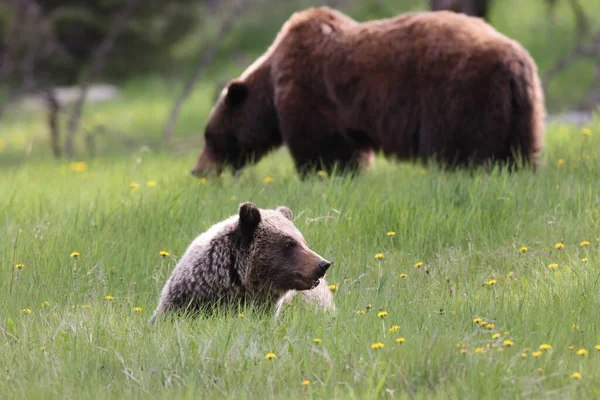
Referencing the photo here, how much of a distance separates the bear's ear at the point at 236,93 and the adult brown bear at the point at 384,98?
1cm

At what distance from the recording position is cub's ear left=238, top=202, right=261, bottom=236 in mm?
5059

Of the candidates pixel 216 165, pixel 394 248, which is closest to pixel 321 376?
pixel 394 248

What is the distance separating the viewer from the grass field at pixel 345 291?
4062mm

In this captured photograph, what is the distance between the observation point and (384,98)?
825 cm

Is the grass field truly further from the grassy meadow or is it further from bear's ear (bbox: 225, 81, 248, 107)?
bear's ear (bbox: 225, 81, 248, 107)

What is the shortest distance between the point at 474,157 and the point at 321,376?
413cm

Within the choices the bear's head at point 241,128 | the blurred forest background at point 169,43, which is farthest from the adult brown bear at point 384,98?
the blurred forest background at point 169,43

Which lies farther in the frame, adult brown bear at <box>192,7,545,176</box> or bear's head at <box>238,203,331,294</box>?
adult brown bear at <box>192,7,545,176</box>

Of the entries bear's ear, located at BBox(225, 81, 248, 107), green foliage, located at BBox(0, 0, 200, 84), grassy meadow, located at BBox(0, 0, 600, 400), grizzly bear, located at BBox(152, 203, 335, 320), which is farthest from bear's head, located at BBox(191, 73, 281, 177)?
green foliage, located at BBox(0, 0, 200, 84)

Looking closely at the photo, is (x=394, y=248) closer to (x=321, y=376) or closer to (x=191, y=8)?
(x=321, y=376)

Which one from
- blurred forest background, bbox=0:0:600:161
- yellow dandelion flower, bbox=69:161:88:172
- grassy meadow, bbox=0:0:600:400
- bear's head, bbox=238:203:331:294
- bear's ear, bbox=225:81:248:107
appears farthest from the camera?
blurred forest background, bbox=0:0:600:161

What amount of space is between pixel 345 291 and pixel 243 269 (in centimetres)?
71

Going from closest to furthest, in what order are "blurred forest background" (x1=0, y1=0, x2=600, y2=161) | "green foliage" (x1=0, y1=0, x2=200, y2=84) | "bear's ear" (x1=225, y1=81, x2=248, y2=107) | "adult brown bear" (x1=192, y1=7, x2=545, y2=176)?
"adult brown bear" (x1=192, y1=7, x2=545, y2=176) < "bear's ear" (x1=225, y1=81, x2=248, y2=107) < "blurred forest background" (x1=0, y1=0, x2=600, y2=161) < "green foliage" (x1=0, y1=0, x2=200, y2=84)

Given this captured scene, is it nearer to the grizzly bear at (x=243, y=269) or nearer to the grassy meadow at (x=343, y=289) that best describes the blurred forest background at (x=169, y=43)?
the grassy meadow at (x=343, y=289)
